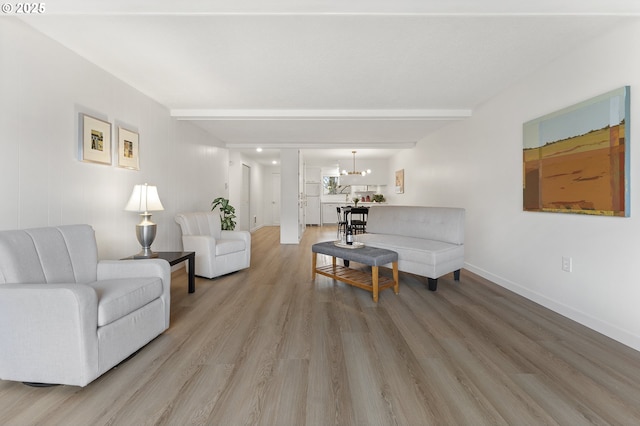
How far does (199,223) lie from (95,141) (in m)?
1.59

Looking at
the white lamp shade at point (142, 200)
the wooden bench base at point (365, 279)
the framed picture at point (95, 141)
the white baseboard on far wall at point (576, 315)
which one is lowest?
the white baseboard on far wall at point (576, 315)

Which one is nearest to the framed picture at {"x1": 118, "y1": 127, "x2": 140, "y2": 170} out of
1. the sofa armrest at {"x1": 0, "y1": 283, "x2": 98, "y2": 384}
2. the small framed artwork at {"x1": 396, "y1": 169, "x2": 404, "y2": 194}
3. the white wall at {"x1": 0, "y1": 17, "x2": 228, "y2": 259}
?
the white wall at {"x1": 0, "y1": 17, "x2": 228, "y2": 259}

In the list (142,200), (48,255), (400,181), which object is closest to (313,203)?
(400,181)

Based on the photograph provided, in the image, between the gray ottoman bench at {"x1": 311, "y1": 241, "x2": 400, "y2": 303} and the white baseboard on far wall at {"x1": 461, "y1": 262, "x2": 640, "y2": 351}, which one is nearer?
the white baseboard on far wall at {"x1": 461, "y1": 262, "x2": 640, "y2": 351}

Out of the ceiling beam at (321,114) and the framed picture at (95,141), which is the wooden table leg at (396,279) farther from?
the framed picture at (95,141)

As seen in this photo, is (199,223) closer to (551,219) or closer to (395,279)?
(395,279)

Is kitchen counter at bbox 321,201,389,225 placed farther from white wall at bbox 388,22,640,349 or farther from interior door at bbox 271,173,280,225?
white wall at bbox 388,22,640,349

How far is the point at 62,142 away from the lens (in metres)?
2.41

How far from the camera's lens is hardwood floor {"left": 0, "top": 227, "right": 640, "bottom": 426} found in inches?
54.3

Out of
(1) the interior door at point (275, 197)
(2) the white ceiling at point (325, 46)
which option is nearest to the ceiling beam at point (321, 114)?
(2) the white ceiling at point (325, 46)

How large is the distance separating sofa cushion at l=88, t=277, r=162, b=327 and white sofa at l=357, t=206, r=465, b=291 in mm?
2492

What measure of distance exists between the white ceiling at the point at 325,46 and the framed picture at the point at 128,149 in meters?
0.60

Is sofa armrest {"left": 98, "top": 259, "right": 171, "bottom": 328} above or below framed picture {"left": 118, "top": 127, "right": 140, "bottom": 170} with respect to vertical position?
below

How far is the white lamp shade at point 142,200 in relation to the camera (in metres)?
2.86
